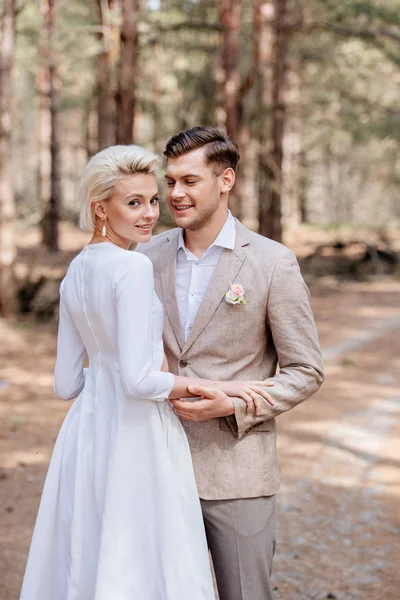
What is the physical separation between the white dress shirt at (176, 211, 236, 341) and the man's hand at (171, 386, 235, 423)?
0.29 meters

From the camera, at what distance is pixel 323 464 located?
23.6 ft

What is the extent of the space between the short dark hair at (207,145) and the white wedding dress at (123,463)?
0.44 metres

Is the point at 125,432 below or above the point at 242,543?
above

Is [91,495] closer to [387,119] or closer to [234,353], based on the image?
[234,353]

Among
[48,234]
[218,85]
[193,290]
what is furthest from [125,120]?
[48,234]

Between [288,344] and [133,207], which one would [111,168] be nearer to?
[133,207]

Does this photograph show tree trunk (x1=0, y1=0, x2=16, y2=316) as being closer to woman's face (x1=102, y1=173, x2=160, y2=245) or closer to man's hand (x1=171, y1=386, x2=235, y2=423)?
woman's face (x1=102, y1=173, x2=160, y2=245)

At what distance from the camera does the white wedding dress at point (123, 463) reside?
259 cm

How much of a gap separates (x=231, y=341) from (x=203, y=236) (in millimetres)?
422

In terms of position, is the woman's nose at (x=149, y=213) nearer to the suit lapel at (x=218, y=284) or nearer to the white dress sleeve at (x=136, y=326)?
the white dress sleeve at (x=136, y=326)

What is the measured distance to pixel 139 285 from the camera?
8.41 ft

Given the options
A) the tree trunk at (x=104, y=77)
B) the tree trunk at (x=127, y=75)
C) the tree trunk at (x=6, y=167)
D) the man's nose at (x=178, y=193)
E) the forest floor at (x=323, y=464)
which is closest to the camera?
the man's nose at (x=178, y=193)

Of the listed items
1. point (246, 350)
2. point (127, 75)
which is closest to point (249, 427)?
point (246, 350)

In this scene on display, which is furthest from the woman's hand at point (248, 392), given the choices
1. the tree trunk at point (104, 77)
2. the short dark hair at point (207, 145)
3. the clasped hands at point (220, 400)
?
the tree trunk at point (104, 77)
